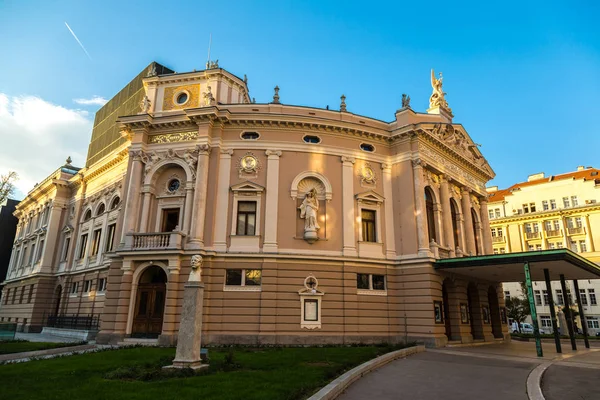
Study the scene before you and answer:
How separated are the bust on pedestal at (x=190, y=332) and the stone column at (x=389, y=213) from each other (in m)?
15.4

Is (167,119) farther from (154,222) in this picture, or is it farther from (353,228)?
(353,228)

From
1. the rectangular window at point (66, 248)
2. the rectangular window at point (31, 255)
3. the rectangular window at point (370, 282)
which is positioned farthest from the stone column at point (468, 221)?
the rectangular window at point (31, 255)

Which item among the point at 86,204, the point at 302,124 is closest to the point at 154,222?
the point at 302,124

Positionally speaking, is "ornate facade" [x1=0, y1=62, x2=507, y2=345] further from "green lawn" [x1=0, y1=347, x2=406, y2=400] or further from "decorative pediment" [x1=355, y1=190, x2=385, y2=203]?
"green lawn" [x1=0, y1=347, x2=406, y2=400]

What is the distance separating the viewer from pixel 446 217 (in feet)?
95.5

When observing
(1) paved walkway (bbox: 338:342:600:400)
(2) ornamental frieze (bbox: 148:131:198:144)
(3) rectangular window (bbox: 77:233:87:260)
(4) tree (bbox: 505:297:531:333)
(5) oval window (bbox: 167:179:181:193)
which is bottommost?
(1) paved walkway (bbox: 338:342:600:400)

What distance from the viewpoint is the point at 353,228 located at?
25422 mm

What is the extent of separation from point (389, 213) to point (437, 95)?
1221 cm

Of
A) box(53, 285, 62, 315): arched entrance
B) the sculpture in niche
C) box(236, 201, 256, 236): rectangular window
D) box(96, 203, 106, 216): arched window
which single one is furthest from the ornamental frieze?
box(53, 285, 62, 315): arched entrance

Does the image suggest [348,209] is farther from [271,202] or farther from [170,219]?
[170,219]

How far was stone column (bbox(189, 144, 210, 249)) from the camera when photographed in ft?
76.8

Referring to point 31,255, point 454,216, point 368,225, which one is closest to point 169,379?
point 368,225

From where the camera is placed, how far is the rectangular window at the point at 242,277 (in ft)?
76.1

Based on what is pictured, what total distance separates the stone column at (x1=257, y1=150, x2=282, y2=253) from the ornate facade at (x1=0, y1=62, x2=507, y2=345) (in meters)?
0.07
